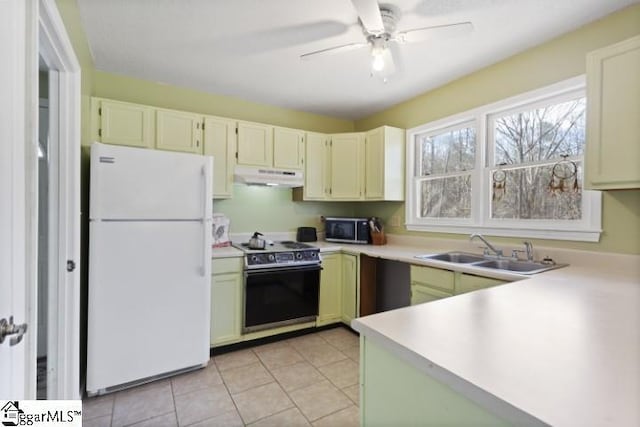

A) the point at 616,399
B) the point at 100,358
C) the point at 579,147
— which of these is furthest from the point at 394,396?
the point at 579,147

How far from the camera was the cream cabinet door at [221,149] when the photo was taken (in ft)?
9.29

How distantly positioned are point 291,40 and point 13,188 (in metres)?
1.84

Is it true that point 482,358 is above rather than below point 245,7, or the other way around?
below

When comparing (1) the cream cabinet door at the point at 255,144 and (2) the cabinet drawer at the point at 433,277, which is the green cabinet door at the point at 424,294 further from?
(1) the cream cabinet door at the point at 255,144

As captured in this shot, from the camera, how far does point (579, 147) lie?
208cm

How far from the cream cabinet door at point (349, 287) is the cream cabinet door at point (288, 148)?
3.67 feet

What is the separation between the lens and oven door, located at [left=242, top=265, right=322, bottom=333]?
104 inches

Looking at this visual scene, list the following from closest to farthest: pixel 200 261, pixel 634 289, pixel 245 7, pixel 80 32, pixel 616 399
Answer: pixel 616 399, pixel 634 289, pixel 245 7, pixel 80 32, pixel 200 261

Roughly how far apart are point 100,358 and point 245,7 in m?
2.34

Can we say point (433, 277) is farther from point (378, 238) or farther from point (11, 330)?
point (11, 330)

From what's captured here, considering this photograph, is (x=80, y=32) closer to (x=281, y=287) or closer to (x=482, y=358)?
(x=281, y=287)

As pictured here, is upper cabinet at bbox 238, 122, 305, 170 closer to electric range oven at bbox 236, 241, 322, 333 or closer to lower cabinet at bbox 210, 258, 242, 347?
electric range oven at bbox 236, 241, 322, 333

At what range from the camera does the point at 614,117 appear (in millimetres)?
1604

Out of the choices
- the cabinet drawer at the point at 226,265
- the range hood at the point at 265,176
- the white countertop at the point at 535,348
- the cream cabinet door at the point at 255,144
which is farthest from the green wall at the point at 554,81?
the cabinet drawer at the point at 226,265
